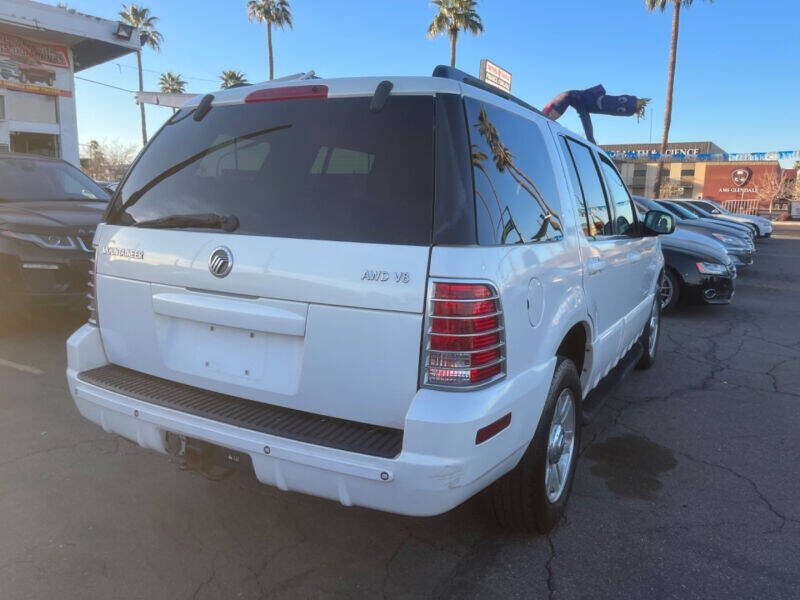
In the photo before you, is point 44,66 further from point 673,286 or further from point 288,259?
point 288,259

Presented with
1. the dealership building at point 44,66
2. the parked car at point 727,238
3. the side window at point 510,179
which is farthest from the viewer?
the dealership building at point 44,66

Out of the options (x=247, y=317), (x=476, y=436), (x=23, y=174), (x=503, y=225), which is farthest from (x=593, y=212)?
(x=23, y=174)

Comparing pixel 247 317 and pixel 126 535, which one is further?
pixel 126 535

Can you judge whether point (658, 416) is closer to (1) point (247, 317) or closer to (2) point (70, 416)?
(1) point (247, 317)

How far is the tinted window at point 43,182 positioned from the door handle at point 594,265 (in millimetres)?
5949

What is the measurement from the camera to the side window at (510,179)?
2156mm

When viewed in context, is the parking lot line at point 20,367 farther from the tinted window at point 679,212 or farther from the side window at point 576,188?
the tinted window at point 679,212

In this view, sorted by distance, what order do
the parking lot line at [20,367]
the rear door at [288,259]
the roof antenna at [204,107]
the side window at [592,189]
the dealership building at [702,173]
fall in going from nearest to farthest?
the rear door at [288,259] < the roof antenna at [204,107] < the side window at [592,189] < the parking lot line at [20,367] < the dealership building at [702,173]

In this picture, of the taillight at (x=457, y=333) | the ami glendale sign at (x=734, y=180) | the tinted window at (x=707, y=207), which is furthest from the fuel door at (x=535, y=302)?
the ami glendale sign at (x=734, y=180)

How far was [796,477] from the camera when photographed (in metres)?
3.41

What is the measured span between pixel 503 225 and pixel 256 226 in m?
0.96

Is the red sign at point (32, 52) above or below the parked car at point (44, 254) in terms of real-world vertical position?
above

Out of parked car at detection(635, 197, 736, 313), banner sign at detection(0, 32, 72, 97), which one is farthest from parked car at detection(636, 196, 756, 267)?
banner sign at detection(0, 32, 72, 97)

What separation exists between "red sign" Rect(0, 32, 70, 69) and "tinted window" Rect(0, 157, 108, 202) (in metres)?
11.8
